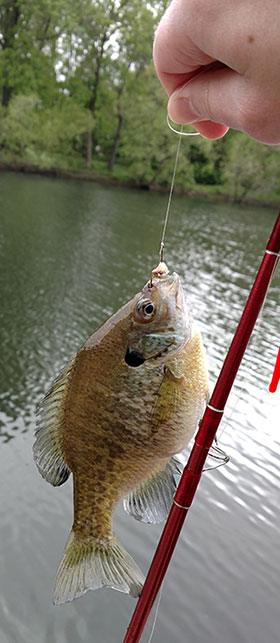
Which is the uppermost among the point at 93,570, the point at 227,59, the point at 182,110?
the point at 227,59

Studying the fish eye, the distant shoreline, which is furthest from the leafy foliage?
the fish eye

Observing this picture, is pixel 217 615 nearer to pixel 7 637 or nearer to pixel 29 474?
pixel 7 637

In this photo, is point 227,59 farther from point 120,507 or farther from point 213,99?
point 120,507

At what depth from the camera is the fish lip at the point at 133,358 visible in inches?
52.9

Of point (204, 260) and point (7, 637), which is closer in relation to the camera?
point (7, 637)

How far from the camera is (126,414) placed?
135cm

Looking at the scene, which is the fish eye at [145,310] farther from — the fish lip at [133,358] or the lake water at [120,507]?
the lake water at [120,507]

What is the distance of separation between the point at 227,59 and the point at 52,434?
987mm

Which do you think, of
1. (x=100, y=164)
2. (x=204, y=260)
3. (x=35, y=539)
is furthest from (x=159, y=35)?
(x=100, y=164)

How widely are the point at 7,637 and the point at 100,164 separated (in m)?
37.3

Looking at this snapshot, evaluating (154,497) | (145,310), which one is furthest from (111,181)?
(154,497)

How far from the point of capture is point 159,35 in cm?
86

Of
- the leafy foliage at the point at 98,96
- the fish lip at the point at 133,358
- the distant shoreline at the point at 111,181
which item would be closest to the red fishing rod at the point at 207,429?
the fish lip at the point at 133,358

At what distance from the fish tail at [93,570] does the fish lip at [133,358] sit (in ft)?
1.64
